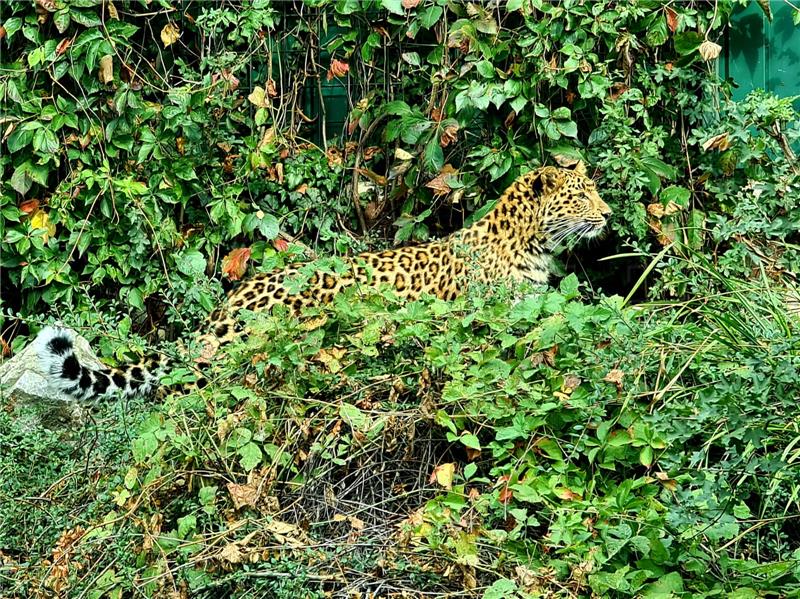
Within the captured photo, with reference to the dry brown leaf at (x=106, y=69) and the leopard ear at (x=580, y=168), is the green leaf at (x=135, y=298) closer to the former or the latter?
the dry brown leaf at (x=106, y=69)

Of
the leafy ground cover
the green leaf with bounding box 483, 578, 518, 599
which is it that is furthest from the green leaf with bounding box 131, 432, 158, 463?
the green leaf with bounding box 483, 578, 518, 599

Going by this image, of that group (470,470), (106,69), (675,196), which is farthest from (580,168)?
(470,470)

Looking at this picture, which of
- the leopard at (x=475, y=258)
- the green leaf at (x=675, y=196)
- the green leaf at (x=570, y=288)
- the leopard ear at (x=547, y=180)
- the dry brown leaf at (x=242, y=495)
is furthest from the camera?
the green leaf at (x=675, y=196)

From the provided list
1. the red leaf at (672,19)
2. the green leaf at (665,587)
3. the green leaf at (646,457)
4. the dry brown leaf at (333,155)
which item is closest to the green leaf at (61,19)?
the dry brown leaf at (333,155)

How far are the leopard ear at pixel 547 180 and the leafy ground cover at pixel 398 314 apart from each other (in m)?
0.29

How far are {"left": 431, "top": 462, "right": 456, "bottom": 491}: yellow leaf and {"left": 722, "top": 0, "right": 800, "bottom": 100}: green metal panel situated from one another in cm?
424

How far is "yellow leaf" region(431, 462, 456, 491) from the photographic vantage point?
181 inches

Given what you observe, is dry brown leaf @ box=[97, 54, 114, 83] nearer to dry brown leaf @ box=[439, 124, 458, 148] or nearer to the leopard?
the leopard

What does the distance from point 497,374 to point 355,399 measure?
0.62 metres

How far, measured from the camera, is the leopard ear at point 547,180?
711cm

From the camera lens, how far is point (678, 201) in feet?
24.1

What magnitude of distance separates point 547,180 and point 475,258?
95 centimetres

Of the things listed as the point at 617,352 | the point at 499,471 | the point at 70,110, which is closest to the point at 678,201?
the point at 617,352

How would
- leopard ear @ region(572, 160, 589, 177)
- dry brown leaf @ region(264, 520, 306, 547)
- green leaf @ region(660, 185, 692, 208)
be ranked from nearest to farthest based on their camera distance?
dry brown leaf @ region(264, 520, 306, 547), leopard ear @ region(572, 160, 589, 177), green leaf @ region(660, 185, 692, 208)
